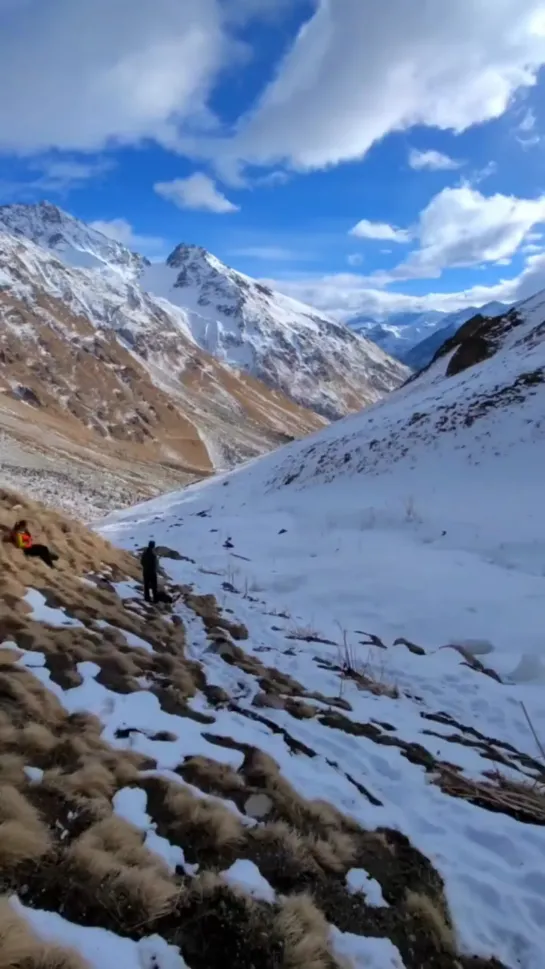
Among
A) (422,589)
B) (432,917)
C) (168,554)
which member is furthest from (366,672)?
(168,554)

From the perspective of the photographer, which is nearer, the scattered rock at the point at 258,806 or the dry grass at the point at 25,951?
the dry grass at the point at 25,951

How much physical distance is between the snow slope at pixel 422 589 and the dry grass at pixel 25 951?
2.87m

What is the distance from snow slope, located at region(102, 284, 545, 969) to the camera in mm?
5430

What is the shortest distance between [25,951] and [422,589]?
1180 centimetres

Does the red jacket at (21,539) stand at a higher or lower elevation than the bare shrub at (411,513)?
lower

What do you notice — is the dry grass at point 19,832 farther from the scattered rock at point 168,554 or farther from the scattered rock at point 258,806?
the scattered rock at point 168,554

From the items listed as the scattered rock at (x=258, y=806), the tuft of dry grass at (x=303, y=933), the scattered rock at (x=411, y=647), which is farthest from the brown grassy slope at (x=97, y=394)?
the tuft of dry grass at (x=303, y=933)

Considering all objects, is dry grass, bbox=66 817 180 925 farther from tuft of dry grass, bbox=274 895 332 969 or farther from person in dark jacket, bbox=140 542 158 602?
person in dark jacket, bbox=140 542 158 602

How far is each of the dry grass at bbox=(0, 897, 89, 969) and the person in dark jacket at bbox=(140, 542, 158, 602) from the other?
835 centimetres

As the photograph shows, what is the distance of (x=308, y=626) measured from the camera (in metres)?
12.2

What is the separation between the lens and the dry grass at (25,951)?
2.84 meters

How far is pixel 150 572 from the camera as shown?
11.4 meters

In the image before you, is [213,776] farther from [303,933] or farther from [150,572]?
[150,572]

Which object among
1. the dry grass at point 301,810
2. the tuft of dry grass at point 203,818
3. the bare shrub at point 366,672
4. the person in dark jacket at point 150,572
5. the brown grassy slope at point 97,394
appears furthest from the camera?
the brown grassy slope at point 97,394
